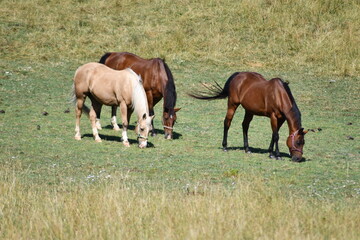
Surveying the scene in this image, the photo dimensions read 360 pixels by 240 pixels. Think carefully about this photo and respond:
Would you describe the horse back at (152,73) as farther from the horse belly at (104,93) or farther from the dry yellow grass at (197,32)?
the dry yellow grass at (197,32)

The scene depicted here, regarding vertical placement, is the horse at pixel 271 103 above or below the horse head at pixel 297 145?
above

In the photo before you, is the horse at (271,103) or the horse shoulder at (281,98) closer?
the horse at (271,103)

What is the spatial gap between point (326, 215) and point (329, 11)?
2340 cm

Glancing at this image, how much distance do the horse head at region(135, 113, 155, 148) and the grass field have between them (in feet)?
0.70

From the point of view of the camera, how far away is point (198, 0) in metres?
31.1

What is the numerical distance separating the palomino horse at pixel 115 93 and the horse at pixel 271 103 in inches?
69.3

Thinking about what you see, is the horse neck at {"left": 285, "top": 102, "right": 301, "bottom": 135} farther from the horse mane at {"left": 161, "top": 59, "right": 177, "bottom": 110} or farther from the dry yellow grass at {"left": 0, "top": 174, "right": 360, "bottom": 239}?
the dry yellow grass at {"left": 0, "top": 174, "right": 360, "bottom": 239}

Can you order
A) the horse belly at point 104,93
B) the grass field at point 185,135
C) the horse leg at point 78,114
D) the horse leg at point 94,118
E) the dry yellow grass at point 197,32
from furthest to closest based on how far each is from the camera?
1. the dry yellow grass at point 197,32
2. the horse leg at point 78,114
3. the horse leg at point 94,118
4. the horse belly at point 104,93
5. the grass field at point 185,135

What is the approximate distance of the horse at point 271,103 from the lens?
12.9 metres

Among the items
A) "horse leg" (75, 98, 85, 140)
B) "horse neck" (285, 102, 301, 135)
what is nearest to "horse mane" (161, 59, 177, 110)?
"horse leg" (75, 98, 85, 140)

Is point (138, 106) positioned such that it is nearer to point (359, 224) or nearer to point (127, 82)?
point (127, 82)

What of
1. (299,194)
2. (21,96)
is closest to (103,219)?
(299,194)

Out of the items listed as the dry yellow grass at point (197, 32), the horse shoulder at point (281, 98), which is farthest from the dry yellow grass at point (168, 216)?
the dry yellow grass at point (197, 32)

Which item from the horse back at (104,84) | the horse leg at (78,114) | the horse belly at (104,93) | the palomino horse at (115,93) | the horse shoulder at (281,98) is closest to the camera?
the horse shoulder at (281,98)
